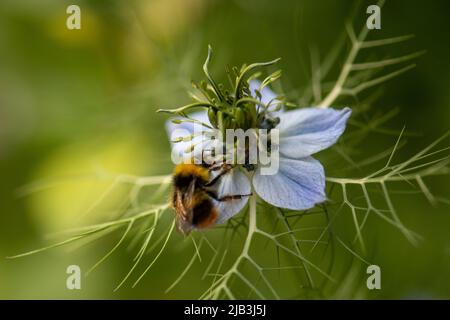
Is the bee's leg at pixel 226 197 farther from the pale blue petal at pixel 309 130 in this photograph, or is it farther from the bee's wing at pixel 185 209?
the pale blue petal at pixel 309 130

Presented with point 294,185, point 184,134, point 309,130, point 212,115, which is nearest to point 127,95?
point 184,134

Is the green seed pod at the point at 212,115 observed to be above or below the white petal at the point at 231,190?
above

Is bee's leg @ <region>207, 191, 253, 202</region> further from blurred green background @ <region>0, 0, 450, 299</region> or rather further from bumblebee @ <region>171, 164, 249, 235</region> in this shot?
blurred green background @ <region>0, 0, 450, 299</region>

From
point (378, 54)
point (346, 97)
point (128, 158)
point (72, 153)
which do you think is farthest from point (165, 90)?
point (378, 54)

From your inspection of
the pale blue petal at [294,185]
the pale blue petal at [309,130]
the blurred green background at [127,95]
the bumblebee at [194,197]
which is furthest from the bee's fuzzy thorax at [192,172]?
the blurred green background at [127,95]

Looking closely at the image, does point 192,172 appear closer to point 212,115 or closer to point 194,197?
point 194,197

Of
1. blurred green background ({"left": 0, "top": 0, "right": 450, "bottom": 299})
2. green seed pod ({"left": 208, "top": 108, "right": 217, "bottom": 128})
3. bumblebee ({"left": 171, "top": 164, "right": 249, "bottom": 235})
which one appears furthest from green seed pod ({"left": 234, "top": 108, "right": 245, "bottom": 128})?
blurred green background ({"left": 0, "top": 0, "right": 450, "bottom": 299})
